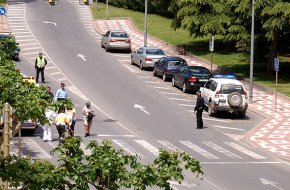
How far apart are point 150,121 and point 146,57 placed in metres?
14.5

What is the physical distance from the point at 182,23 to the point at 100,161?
43.7m

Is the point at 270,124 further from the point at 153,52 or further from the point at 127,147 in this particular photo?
the point at 153,52

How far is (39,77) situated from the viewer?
4559cm

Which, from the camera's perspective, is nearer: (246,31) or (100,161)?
(100,161)

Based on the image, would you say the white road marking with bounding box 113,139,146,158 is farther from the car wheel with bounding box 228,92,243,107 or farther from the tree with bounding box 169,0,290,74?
the tree with bounding box 169,0,290,74

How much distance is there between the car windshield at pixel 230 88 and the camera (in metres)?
37.1

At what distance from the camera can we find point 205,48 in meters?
59.8

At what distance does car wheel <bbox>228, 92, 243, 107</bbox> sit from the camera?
36.5 meters

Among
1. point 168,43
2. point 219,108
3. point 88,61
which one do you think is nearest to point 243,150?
point 219,108

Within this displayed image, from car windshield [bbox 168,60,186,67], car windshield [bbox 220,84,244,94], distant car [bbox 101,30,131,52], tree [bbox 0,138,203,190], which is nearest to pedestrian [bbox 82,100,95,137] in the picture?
car windshield [bbox 220,84,244,94]

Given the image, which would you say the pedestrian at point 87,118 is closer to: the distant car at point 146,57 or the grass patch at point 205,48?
the grass patch at point 205,48

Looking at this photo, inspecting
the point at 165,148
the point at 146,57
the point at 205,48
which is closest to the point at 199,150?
the point at 165,148

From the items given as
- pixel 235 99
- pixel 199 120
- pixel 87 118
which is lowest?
pixel 199 120

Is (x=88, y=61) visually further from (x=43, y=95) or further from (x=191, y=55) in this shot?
(x=43, y=95)
